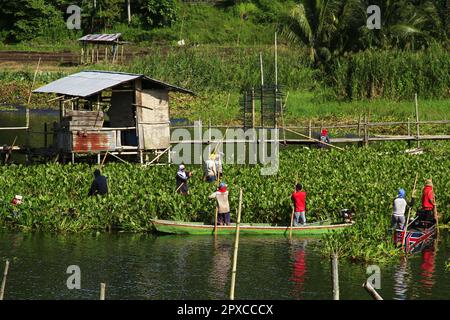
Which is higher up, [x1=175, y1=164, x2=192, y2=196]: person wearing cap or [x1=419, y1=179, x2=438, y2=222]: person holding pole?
[x1=175, y1=164, x2=192, y2=196]: person wearing cap

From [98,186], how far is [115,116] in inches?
343

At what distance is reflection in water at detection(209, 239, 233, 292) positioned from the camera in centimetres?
2292

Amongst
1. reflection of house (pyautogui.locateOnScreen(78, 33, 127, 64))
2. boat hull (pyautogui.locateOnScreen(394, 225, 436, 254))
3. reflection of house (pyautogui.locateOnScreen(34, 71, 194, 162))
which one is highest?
reflection of house (pyautogui.locateOnScreen(78, 33, 127, 64))

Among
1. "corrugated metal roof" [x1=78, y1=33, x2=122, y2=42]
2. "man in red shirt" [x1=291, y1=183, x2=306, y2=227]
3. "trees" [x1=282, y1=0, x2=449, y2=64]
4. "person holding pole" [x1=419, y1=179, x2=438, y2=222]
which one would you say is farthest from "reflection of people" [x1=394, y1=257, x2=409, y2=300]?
"corrugated metal roof" [x1=78, y1=33, x2=122, y2=42]

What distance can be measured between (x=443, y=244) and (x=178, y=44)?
39132 mm

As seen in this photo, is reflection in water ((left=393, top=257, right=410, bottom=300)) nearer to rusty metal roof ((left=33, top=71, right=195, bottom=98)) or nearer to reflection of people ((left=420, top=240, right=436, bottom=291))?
reflection of people ((left=420, top=240, right=436, bottom=291))

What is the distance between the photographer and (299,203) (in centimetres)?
2727

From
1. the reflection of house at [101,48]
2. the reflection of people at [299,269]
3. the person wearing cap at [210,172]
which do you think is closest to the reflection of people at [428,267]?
the reflection of people at [299,269]

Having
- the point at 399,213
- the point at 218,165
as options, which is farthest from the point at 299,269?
the point at 218,165

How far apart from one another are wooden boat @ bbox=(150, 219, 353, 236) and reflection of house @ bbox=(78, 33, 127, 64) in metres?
32.7

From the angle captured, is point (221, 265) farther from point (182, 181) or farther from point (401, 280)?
point (182, 181)

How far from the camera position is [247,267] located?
24.5 metres
